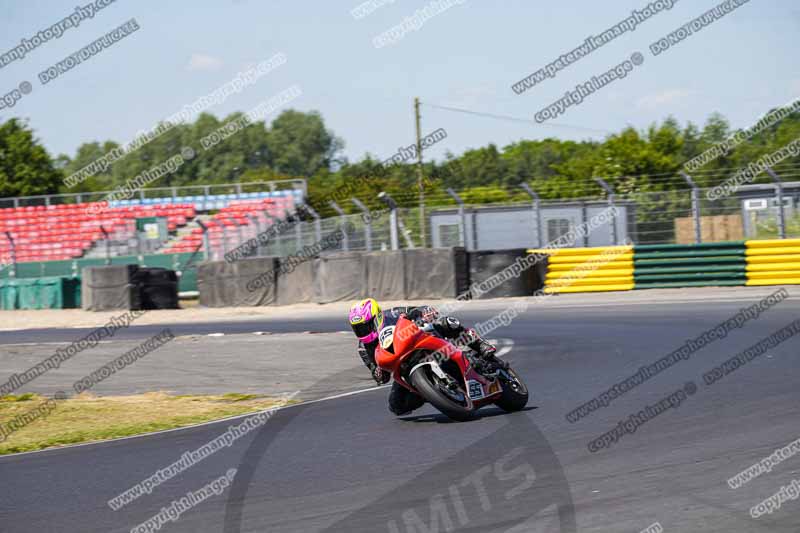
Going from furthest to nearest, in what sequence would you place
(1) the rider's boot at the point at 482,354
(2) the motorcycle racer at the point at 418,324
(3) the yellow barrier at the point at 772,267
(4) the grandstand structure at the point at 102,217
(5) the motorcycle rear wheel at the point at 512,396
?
(4) the grandstand structure at the point at 102,217 < (3) the yellow barrier at the point at 772,267 < (5) the motorcycle rear wheel at the point at 512,396 < (1) the rider's boot at the point at 482,354 < (2) the motorcycle racer at the point at 418,324

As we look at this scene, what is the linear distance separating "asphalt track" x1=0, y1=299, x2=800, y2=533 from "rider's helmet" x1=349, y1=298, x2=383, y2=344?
840 millimetres

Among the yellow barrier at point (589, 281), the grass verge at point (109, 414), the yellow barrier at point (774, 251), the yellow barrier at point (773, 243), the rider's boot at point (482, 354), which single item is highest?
the yellow barrier at point (773, 243)

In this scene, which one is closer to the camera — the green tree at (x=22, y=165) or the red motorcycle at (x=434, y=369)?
the red motorcycle at (x=434, y=369)

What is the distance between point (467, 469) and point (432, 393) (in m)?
1.78

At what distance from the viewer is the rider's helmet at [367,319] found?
8859 millimetres

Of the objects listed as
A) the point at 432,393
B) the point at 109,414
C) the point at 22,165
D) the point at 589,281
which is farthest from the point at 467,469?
the point at 22,165

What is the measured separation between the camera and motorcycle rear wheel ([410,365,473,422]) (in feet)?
27.9

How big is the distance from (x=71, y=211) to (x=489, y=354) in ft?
114

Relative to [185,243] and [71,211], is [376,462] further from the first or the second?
[71,211]

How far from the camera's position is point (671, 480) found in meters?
6.06

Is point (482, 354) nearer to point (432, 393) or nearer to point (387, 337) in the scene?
point (432, 393)

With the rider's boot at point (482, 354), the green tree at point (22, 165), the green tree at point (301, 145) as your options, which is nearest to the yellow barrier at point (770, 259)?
the rider's boot at point (482, 354)

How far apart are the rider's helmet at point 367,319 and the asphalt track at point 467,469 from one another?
33.1 inches

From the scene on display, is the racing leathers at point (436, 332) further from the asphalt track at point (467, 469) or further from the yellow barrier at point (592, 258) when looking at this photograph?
the yellow barrier at point (592, 258)
